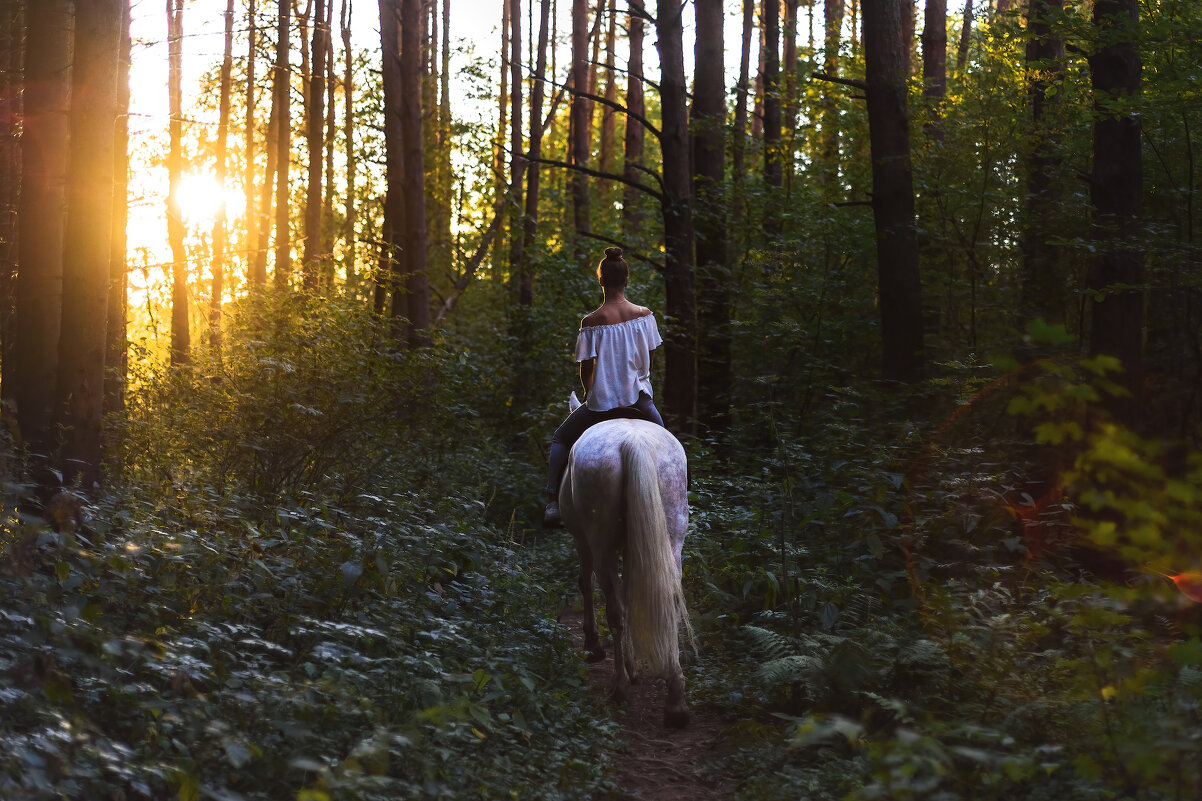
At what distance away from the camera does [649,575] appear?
547 centimetres

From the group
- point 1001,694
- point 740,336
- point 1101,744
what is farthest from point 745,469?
point 1101,744

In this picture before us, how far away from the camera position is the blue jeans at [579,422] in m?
6.74

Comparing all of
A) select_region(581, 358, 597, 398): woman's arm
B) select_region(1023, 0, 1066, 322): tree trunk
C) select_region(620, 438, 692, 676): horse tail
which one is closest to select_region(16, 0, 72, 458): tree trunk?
select_region(581, 358, 597, 398): woman's arm

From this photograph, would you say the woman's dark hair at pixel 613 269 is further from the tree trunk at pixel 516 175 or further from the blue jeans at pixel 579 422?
the tree trunk at pixel 516 175

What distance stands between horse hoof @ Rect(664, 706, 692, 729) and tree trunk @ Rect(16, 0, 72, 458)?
15.8ft

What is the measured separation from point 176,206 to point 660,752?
22.7 meters

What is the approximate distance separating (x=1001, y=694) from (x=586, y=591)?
304 cm

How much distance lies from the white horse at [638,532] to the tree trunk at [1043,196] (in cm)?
665

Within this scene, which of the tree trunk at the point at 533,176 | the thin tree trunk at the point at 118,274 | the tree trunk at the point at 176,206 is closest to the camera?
the thin tree trunk at the point at 118,274

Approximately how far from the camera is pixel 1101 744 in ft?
11.9

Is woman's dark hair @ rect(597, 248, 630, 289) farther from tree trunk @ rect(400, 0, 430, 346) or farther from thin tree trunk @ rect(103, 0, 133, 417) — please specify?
tree trunk @ rect(400, 0, 430, 346)

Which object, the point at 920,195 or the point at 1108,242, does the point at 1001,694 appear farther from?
the point at 920,195

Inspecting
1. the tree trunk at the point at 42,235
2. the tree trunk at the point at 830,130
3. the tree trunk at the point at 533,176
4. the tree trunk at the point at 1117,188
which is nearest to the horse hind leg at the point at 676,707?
the tree trunk at the point at 42,235

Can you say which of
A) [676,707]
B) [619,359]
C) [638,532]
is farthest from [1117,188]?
[676,707]
